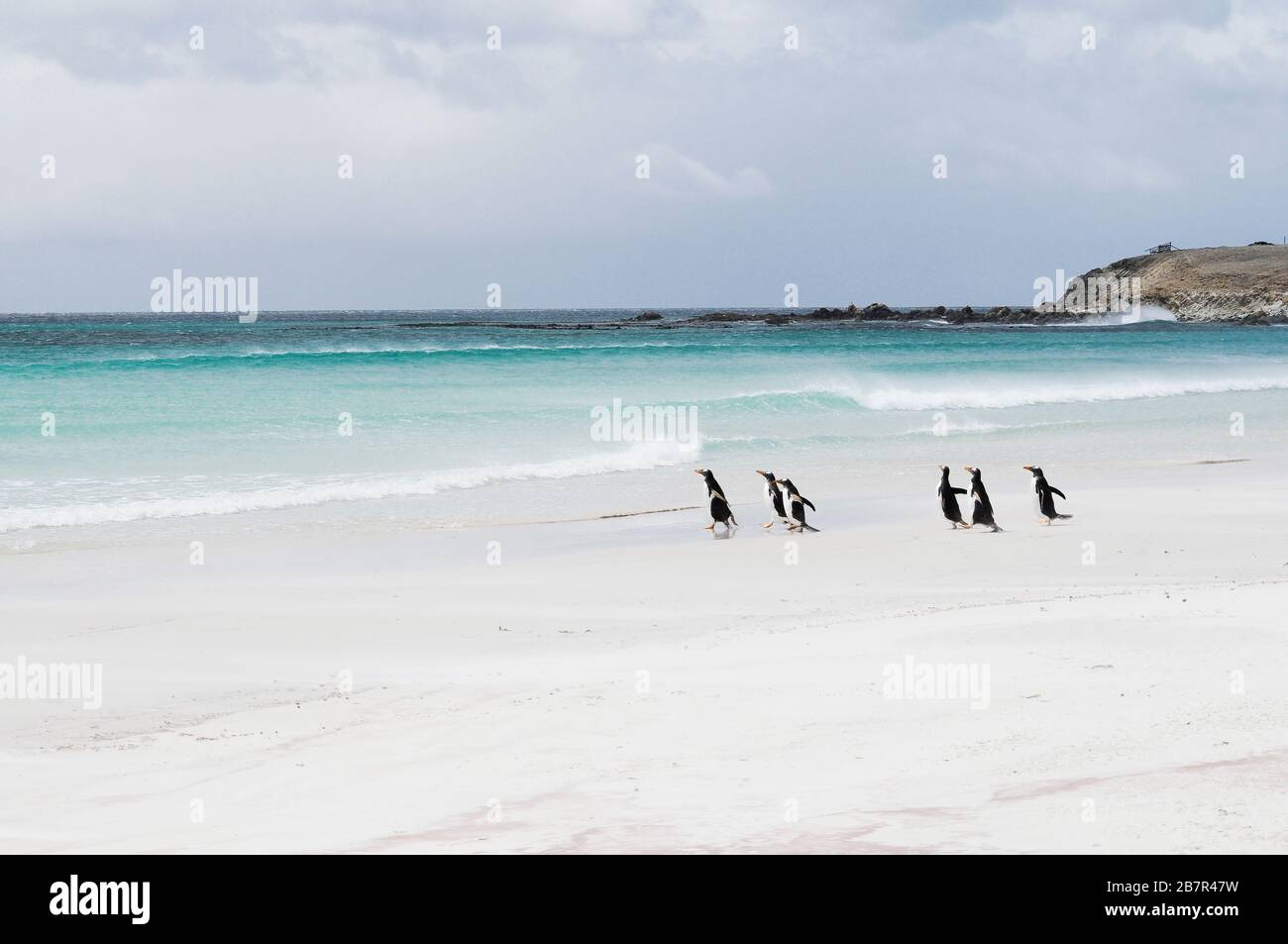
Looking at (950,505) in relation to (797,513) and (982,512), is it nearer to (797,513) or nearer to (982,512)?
(982,512)

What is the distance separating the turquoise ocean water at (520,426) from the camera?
15445mm

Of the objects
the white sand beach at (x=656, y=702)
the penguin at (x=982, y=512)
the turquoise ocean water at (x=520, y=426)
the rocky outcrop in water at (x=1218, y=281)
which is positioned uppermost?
the rocky outcrop in water at (x=1218, y=281)

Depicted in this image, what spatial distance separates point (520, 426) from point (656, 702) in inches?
725

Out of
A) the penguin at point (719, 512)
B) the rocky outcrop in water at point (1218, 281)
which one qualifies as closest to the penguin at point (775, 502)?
the penguin at point (719, 512)

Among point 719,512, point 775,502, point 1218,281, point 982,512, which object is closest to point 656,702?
point 719,512

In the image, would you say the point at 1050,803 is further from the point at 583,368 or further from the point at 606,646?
the point at 583,368

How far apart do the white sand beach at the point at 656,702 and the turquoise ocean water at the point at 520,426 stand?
4.03 meters

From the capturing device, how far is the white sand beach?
4.43m

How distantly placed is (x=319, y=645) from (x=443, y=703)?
1.77 m

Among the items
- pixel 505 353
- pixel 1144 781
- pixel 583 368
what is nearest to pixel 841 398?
pixel 583 368

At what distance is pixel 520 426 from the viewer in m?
24.3

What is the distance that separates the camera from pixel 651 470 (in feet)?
61.4

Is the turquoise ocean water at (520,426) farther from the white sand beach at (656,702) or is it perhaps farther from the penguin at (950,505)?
the white sand beach at (656,702)

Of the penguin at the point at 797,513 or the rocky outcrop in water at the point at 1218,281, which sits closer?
the penguin at the point at 797,513
